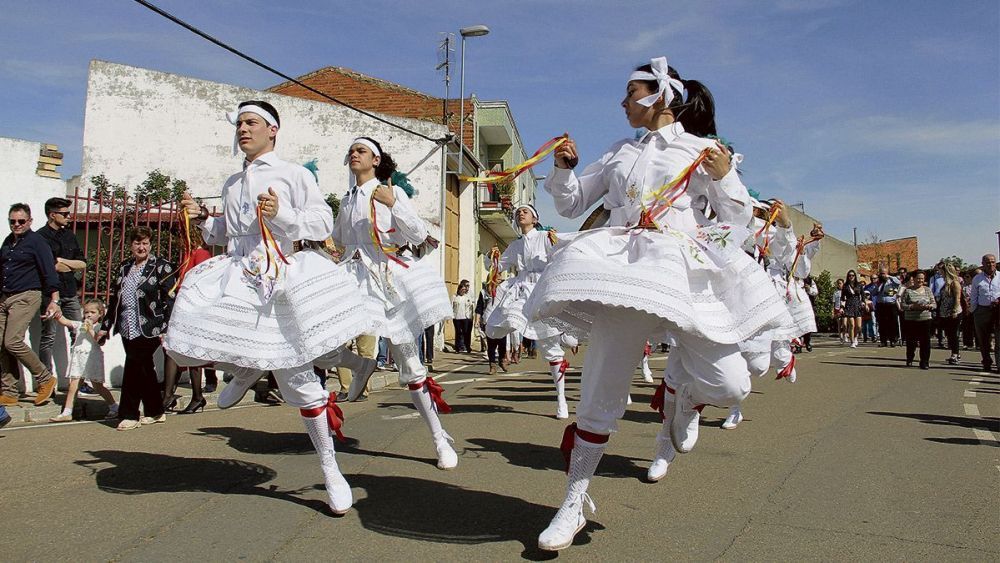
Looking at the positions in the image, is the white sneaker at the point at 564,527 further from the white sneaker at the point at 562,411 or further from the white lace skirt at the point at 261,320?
the white sneaker at the point at 562,411

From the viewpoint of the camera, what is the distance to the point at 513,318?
7863 millimetres

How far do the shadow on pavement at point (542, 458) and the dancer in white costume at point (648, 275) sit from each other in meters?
1.21

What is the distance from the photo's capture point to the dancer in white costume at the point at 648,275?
3.42 meters

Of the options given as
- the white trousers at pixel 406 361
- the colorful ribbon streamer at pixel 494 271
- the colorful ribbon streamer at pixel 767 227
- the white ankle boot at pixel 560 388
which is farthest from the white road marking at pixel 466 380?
the white trousers at pixel 406 361

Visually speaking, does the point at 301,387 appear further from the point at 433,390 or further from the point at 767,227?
the point at 767,227

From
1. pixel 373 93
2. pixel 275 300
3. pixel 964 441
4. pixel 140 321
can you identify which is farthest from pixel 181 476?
pixel 373 93

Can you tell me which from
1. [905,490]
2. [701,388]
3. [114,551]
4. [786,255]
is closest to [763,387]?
[786,255]

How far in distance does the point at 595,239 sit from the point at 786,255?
5373 mm

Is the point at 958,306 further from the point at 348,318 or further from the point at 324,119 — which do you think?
the point at 324,119

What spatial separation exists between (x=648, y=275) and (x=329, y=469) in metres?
2.01

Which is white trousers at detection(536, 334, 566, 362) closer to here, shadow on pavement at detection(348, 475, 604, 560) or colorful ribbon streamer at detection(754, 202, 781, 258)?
colorful ribbon streamer at detection(754, 202, 781, 258)


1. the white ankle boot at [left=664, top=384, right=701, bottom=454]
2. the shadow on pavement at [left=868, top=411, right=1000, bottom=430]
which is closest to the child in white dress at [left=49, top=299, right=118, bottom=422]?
the white ankle boot at [left=664, top=384, right=701, bottom=454]

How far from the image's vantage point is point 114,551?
11.6 ft

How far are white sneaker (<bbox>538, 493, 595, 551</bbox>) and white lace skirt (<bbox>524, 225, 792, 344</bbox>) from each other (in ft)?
2.83
